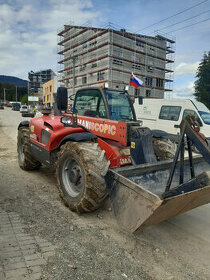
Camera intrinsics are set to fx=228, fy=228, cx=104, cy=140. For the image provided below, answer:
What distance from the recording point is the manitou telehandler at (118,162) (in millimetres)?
2498

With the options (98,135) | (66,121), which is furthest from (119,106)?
(66,121)

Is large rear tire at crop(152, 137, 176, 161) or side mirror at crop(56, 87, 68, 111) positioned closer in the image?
side mirror at crop(56, 87, 68, 111)

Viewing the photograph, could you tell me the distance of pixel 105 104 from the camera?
13.1 feet

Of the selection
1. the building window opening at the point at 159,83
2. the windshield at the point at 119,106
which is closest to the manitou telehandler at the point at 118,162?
the windshield at the point at 119,106

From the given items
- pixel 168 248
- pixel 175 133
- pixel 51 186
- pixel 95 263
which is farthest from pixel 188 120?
pixel 175 133

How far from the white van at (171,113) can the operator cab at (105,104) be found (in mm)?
5246

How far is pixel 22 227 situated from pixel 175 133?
8.28 meters

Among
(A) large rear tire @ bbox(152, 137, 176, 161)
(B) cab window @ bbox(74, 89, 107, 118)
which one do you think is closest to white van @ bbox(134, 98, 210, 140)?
(A) large rear tire @ bbox(152, 137, 176, 161)

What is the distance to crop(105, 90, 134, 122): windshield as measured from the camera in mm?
4090

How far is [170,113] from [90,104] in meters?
6.78

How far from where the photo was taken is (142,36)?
139 feet

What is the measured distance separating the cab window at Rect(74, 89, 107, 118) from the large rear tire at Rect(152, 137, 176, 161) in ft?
4.29

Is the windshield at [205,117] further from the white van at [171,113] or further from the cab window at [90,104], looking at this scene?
A: the cab window at [90,104]

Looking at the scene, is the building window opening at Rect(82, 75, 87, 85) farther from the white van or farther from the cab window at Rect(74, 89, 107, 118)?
the cab window at Rect(74, 89, 107, 118)
